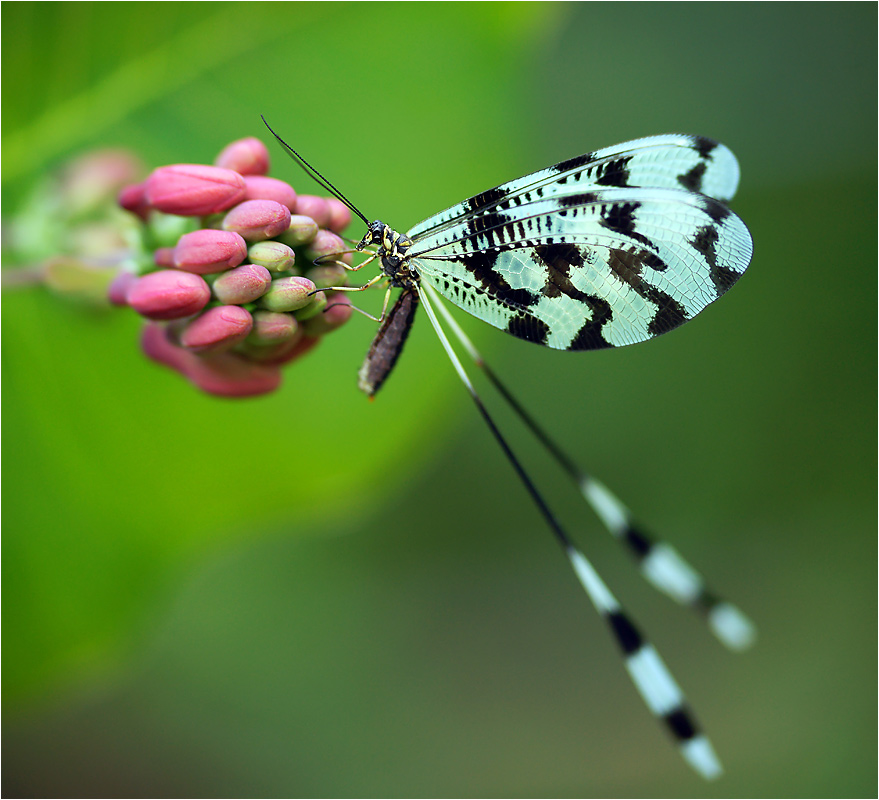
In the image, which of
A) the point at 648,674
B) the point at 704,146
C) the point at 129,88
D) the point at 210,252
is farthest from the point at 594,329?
the point at 129,88

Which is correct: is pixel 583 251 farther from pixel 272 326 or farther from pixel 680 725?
pixel 680 725

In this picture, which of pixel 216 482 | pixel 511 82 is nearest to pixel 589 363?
pixel 511 82

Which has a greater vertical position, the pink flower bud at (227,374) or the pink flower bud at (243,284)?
the pink flower bud at (243,284)

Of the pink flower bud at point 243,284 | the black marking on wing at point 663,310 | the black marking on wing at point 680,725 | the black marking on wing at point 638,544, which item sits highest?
the pink flower bud at point 243,284

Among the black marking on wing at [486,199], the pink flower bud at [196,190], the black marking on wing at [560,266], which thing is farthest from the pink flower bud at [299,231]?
the black marking on wing at [560,266]

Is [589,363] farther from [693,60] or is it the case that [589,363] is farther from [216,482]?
[216,482]

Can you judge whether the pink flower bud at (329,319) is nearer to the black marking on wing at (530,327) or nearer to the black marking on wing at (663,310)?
the black marking on wing at (530,327)

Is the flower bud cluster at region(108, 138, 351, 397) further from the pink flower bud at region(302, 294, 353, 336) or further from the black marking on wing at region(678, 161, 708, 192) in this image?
the black marking on wing at region(678, 161, 708, 192)
